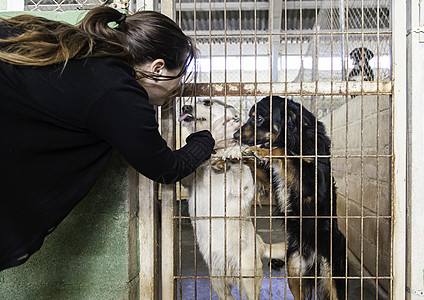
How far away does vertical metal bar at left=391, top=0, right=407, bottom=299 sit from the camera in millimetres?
1509

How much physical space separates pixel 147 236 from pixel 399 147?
3.76 feet

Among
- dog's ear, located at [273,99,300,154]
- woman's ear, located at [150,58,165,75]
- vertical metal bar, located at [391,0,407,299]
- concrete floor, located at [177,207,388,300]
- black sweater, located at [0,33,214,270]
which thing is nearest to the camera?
black sweater, located at [0,33,214,270]

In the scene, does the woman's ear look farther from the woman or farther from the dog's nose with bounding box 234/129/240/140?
the dog's nose with bounding box 234/129/240/140

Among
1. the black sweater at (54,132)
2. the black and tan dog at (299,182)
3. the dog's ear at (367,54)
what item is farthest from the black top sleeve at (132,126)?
the dog's ear at (367,54)

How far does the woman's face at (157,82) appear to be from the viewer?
1155 millimetres

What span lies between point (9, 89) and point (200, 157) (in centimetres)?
64

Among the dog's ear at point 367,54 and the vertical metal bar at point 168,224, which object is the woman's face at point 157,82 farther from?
the dog's ear at point 367,54

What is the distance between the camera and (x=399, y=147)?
4.98 feet

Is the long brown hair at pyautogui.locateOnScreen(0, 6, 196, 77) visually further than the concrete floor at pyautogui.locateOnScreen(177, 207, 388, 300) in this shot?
No

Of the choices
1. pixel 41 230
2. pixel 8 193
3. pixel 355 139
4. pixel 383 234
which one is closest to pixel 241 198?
pixel 41 230

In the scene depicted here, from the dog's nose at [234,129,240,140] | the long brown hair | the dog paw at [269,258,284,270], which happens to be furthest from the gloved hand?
the dog paw at [269,258,284,270]

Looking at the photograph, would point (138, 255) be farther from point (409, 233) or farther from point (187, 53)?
point (409, 233)

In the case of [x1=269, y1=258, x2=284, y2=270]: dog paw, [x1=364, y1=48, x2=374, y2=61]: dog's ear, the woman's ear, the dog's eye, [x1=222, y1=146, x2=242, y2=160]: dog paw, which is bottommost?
[x1=269, y1=258, x2=284, y2=270]: dog paw

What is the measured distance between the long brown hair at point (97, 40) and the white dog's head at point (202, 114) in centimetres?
42
